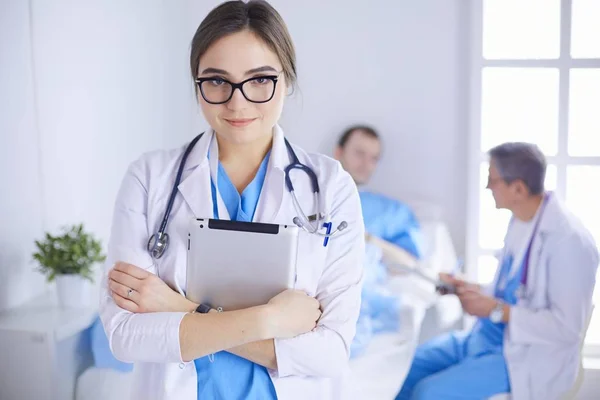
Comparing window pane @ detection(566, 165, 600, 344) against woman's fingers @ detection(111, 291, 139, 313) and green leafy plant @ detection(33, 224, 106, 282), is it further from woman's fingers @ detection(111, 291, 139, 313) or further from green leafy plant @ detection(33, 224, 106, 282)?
woman's fingers @ detection(111, 291, 139, 313)

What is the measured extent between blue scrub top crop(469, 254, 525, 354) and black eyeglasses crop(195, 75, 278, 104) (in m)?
1.01

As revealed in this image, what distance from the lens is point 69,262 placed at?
1723 millimetres

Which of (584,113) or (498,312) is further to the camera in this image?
(584,113)

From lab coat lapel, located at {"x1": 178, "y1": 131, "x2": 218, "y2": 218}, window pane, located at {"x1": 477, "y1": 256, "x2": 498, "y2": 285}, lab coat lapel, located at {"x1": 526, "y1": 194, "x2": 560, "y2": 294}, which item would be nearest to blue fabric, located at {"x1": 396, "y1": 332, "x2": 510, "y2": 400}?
lab coat lapel, located at {"x1": 526, "y1": 194, "x2": 560, "y2": 294}

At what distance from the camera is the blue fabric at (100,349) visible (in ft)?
5.63

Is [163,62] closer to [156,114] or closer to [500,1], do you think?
[156,114]

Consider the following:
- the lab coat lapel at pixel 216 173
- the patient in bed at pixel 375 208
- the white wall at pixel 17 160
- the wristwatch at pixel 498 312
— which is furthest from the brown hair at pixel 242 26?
the patient in bed at pixel 375 208

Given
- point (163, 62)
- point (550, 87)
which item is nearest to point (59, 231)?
point (163, 62)

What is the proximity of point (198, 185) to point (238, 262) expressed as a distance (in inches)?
5.1

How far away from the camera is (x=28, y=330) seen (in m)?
1.59

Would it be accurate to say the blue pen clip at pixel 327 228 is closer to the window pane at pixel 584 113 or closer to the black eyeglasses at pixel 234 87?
the black eyeglasses at pixel 234 87

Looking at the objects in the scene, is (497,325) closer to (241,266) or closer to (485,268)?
(485,268)

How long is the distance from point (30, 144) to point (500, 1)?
155cm

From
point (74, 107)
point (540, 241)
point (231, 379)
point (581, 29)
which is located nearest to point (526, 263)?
point (540, 241)
